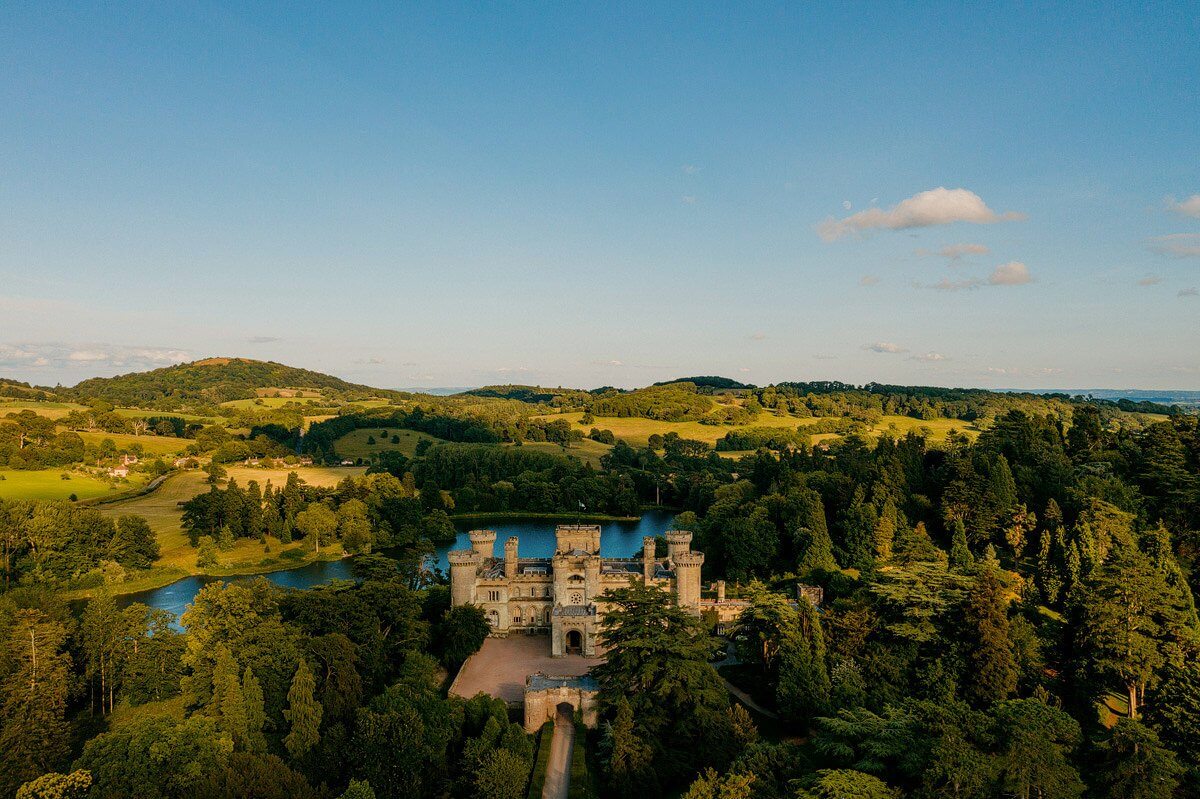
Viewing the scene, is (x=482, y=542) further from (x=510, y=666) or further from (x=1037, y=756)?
(x=1037, y=756)

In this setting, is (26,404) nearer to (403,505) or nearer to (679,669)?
(403,505)

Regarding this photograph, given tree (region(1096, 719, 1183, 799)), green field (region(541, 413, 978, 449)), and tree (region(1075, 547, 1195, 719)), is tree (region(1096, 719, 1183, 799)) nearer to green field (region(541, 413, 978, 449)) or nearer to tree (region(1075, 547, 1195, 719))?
tree (region(1075, 547, 1195, 719))

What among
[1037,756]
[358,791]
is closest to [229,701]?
[358,791]

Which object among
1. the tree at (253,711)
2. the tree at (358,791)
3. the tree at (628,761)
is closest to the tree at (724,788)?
the tree at (628,761)

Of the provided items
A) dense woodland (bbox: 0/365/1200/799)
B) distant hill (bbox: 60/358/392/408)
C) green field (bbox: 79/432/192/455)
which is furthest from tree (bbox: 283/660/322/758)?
distant hill (bbox: 60/358/392/408)

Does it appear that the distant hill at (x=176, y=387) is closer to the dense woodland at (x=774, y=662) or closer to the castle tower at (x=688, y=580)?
the dense woodland at (x=774, y=662)

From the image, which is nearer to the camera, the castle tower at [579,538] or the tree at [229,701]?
the tree at [229,701]

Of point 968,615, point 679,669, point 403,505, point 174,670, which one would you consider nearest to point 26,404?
point 403,505
